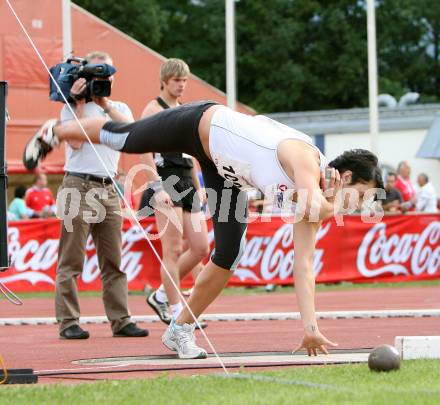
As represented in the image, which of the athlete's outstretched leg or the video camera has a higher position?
the video camera

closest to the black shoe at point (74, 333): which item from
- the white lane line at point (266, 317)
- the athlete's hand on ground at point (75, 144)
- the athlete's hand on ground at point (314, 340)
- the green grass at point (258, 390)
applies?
the athlete's hand on ground at point (75, 144)

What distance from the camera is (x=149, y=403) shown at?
5293mm

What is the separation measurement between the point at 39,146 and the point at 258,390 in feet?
9.60

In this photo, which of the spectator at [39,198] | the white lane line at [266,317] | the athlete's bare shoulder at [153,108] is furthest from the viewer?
the spectator at [39,198]

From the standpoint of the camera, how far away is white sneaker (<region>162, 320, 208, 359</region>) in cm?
751

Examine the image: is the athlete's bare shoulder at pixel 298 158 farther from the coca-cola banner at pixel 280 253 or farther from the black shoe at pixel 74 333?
the coca-cola banner at pixel 280 253

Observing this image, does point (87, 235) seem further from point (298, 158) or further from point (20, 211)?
point (20, 211)

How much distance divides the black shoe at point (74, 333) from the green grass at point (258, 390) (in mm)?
3124

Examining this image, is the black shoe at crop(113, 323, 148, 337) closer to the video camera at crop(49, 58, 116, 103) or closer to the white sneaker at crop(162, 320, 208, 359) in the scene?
→ the white sneaker at crop(162, 320, 208, 359)

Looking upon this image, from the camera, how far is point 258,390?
5.62 m

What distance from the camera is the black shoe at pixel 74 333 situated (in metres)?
9.23

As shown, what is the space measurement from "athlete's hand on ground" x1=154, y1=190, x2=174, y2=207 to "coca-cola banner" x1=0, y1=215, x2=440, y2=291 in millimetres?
7126

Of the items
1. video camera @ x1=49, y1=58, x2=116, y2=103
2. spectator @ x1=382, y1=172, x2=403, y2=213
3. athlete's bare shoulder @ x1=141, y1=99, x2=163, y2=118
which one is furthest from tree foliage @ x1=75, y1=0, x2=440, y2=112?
video camera @ x1=49, y1=58, x2=116, y2=103

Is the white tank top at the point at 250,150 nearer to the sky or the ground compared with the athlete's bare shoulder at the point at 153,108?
nearer to the ground
